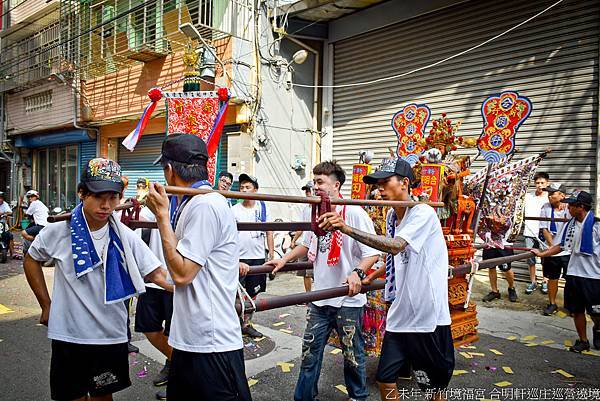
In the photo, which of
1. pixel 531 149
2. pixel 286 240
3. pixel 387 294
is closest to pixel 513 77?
pixel 531 149

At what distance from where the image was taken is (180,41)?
12.6 meters

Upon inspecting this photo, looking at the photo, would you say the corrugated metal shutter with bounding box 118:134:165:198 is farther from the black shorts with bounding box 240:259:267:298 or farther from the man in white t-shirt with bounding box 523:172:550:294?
the man in white t-shirt with bounding box 523:172:550:294

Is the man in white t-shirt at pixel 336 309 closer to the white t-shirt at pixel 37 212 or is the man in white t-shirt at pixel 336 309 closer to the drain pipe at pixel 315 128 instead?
the drain pipe at pixel 315 128

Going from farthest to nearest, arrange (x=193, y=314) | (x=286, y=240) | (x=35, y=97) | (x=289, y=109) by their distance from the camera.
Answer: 1. (x=35, y=97)
2. (x=289, y=109)
3. (x=286, y=240)
4. (x=193, y=314)

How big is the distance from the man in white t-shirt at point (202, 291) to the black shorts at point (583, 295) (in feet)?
15.1

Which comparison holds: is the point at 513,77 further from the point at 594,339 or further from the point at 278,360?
the point at 278,360

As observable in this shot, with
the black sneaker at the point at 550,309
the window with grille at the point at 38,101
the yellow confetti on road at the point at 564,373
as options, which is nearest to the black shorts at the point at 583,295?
the yellow confetti on road at the point at 564,373

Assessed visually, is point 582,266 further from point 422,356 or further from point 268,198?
point 268,198

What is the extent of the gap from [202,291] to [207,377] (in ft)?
1.42

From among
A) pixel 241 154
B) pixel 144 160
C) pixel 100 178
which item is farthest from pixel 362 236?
pixel 144 160

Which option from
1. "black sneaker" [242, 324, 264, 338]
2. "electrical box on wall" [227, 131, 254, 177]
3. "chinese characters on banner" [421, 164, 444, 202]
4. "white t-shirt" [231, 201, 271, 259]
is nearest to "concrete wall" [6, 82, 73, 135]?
"electrical box on wall" [227, 131, 254, 177]

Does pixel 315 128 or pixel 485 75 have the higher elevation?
pixel 485 75

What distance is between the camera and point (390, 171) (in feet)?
10.9

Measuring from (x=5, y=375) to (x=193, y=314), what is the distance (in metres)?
3.42
